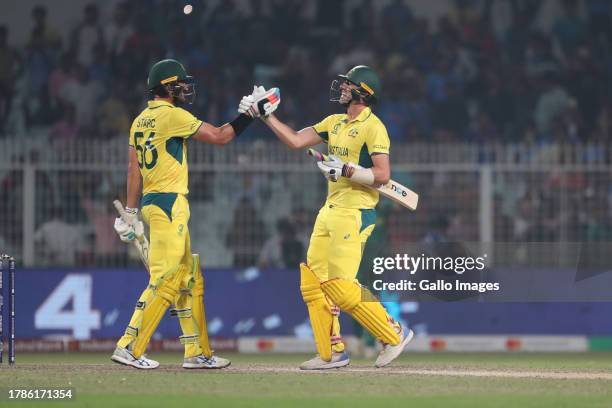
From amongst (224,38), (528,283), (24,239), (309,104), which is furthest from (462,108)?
(24,239)

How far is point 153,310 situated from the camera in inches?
432

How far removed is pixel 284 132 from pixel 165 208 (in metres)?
1.22

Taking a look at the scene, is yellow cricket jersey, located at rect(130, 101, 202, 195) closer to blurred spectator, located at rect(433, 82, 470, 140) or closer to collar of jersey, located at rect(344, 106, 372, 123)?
collar of jersey, located at rect(344, 106, 372, 123)

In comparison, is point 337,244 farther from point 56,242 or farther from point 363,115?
point 56,242

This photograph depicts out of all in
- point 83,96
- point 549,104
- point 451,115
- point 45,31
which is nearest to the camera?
point 83,96

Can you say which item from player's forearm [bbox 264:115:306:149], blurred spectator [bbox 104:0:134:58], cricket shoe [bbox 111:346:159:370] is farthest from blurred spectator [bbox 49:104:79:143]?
cricket shoe [bbox 111:346:159:370]

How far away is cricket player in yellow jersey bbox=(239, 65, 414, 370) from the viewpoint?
442 inches

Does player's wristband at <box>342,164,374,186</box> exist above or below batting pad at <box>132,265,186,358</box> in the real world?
above

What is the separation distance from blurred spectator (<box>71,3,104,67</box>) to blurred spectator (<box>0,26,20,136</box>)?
92 cm

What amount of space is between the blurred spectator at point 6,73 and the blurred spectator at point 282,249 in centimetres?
557

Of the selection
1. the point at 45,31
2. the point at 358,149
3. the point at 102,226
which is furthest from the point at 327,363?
the point at 45,31

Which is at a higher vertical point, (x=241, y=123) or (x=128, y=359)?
(x=241, y=123)

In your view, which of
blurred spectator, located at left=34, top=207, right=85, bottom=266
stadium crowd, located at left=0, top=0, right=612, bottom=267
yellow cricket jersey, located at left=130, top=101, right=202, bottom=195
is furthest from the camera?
stadium crowd, located at left=0, top=0, right=612, bottom=267

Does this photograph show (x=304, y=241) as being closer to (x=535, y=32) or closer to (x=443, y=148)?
(x=443, y=148)
